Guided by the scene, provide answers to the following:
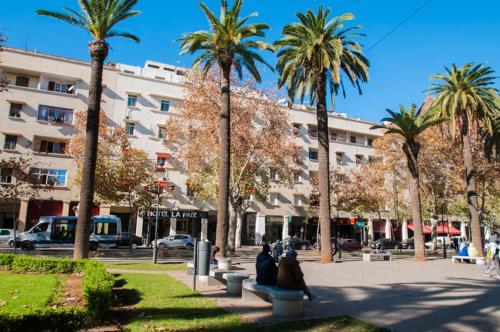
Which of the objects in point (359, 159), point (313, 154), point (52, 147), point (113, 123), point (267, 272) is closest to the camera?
point (267, 272)

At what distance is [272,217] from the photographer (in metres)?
49.6

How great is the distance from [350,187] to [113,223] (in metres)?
25.7

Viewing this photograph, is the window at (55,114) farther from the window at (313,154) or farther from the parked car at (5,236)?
the window at (313,154)

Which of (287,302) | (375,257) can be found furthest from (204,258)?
(375,257)

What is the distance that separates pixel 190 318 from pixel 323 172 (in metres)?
16.9

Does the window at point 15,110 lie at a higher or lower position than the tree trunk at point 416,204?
higher

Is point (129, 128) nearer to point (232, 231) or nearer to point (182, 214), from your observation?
point (182, 214)

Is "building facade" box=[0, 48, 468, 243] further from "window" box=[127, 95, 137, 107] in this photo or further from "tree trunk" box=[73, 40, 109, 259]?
"tree trunk" box=[73, 40, 109, 259]

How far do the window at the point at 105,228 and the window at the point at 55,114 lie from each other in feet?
45.4

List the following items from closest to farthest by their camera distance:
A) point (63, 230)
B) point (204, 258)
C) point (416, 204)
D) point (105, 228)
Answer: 1. point (204, 258)
2. point (416, 204)
3. point (63, 230)
4. point (105, 228)

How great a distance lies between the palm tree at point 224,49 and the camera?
63.9ft

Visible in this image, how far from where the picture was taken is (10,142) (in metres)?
39.0

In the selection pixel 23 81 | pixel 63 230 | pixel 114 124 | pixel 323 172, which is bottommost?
pixel 63 230

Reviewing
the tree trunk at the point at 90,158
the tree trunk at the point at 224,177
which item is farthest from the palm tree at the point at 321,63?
the tree trunk at the point at 90,158
